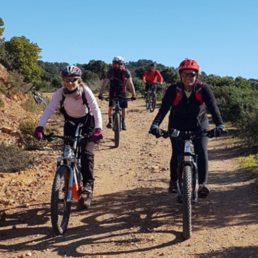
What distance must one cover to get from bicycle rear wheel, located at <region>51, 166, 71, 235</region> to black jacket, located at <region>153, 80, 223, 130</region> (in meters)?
1.36

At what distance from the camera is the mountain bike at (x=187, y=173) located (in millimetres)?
4387

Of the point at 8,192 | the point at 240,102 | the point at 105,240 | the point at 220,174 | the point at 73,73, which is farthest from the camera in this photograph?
the point at 240,102

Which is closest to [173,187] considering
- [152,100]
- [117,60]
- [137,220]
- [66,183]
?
[137,220]

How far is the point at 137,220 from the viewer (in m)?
5.11

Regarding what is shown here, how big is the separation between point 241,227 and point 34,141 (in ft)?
20.7

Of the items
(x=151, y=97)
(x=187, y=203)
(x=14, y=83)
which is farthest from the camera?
(x=151, y=97)

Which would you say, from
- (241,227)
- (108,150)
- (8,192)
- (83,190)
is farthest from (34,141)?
(241,227)

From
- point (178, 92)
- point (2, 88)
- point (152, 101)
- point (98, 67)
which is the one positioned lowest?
point (178, 92)

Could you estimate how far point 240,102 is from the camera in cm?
1318

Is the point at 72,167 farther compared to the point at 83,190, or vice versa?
the point at 83,190

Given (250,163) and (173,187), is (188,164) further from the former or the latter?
(250,163)

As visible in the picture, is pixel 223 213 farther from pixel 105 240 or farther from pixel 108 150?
pixel 108 150

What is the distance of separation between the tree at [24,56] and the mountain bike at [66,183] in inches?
570

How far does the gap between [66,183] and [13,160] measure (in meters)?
3.43
